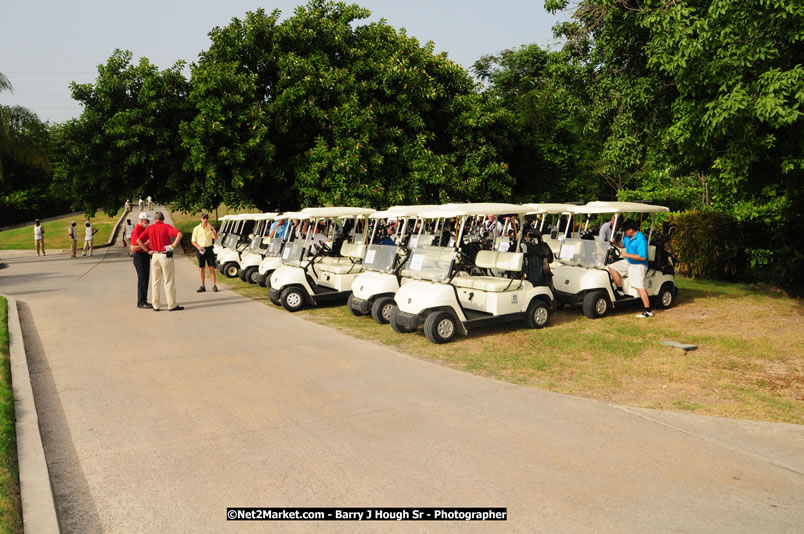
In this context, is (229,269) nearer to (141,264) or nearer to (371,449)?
(141,264)

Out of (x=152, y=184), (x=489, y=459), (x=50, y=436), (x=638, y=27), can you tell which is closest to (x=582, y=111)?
(x=638, y=27)

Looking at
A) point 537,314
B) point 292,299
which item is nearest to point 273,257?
point 292,299

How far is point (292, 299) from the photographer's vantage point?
11.5 meters

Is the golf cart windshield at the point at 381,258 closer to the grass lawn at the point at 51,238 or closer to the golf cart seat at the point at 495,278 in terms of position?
the golf cart seat at the point at 495,278

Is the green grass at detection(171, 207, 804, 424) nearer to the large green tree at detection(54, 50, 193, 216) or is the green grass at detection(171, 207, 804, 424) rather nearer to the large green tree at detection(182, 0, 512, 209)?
the large green tree at detection(182, 0, 512, 209)

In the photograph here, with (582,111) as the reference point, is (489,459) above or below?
below

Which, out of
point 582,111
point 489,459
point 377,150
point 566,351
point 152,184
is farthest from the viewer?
point 152,184

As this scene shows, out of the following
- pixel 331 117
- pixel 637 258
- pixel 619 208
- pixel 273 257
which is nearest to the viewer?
pixel 637 258

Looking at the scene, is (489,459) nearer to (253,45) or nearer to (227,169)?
(227,169)

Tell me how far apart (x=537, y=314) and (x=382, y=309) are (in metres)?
2.48

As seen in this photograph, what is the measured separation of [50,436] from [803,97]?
8.46 meters

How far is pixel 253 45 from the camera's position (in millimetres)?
23312

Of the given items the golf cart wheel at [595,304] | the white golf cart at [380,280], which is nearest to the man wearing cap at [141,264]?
the white golf cart at [380,280]

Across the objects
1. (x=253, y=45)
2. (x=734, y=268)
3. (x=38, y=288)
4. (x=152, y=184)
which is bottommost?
(x=38, y=288)
